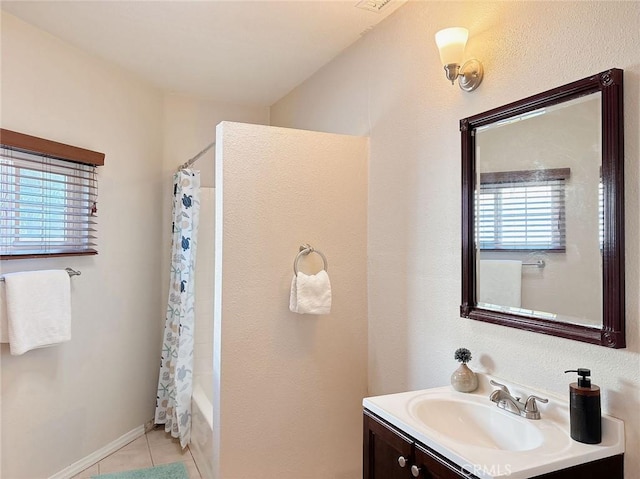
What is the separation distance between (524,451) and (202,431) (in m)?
2.04

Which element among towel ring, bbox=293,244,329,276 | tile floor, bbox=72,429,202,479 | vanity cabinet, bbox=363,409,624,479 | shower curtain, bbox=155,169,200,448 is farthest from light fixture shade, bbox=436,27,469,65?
tile floor, bbox=72,429,202,479

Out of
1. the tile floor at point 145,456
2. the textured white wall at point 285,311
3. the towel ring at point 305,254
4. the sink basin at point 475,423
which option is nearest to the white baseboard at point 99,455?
the tile floor at point 145,456

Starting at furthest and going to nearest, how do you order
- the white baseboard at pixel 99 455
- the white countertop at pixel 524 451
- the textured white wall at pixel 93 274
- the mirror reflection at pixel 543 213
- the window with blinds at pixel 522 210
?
the white baseboard at pixel 99 455 → the textured white wall at pixel 93 274 → the window with blinds at pixel 522 210 → the mirror reflection at pixel 543 213 → the white countertop at pixel 524 451

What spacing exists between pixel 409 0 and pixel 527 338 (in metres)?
1.62

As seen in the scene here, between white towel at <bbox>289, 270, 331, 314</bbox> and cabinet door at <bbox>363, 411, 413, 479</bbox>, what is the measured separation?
697 millimetres

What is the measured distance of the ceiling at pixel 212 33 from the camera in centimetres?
226

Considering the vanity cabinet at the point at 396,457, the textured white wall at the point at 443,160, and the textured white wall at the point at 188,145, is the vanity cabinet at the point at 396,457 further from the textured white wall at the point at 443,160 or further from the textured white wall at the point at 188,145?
the textured white wall at the point at 188,145

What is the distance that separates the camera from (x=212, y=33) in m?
2.54

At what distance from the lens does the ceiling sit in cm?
226

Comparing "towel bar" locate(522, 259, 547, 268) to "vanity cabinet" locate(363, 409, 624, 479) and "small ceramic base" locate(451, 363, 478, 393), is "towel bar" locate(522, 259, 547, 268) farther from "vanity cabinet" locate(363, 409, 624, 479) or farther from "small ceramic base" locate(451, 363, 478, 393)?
"vanity cabinet" locate(363, 409, 624, 479)

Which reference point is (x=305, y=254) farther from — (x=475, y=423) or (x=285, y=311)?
(x=475, y=423)

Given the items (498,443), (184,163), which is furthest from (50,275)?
(498,443)

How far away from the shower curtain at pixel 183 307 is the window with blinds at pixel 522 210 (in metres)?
1.99

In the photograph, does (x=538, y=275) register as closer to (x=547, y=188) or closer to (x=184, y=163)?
(x=547, y=188)
